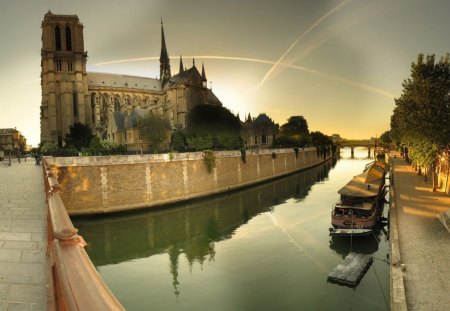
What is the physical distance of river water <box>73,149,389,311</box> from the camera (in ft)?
42.6

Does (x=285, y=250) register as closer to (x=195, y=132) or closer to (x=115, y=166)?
(x=115, y=166)

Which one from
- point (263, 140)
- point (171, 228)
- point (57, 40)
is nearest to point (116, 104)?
point (57, 40)

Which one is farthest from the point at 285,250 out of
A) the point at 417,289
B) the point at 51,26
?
the point at 51,26

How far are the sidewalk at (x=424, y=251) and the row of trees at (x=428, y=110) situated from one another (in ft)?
11.9

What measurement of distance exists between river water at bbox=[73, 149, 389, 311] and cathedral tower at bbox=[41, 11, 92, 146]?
49957 millimetres

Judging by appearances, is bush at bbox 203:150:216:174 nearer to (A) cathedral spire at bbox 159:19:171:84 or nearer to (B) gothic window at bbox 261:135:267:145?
(B) gothic window at bbox 261:135:267:145

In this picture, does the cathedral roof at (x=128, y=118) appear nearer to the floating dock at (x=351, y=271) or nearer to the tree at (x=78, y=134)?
the tree at (x=78, y=134)

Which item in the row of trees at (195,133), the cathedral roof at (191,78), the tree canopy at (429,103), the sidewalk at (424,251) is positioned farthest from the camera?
the cathedral roof at (191,78)

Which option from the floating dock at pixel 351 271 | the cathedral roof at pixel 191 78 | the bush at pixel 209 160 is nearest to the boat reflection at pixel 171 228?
the bush at pixel 209 160

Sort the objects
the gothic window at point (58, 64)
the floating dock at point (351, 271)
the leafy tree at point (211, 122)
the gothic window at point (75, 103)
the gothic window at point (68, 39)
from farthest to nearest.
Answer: the gothic window at point (68, 39), the gothic window at point (75, 103), the gothic window at point (58, 64), the leafy tree at point (211, 122), the floating dock at point (351, 271)

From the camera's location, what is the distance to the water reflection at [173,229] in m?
19.1

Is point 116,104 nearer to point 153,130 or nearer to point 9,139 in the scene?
point 153,130

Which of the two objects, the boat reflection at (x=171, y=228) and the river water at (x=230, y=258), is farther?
the boat reflection at (x=171, y=228)

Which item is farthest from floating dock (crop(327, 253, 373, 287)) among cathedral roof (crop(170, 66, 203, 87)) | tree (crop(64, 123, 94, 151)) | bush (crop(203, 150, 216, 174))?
cathedral roof (crop(170, 66, 203, 87))
